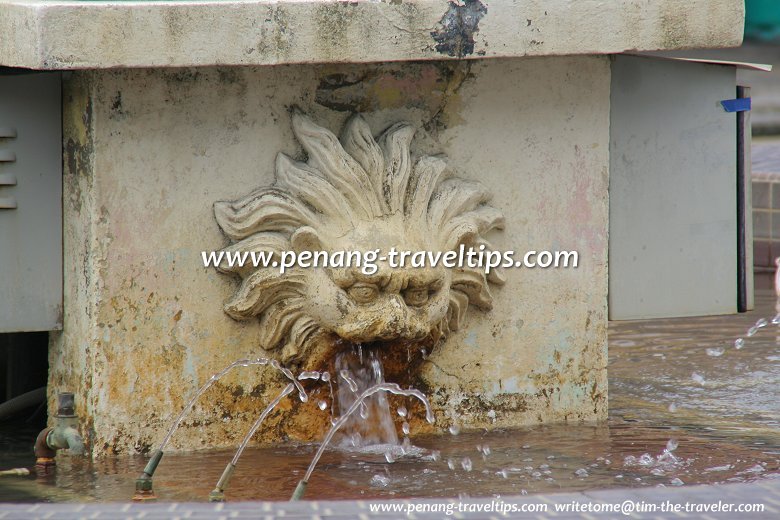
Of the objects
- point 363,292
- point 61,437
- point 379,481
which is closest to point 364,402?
point 363,292

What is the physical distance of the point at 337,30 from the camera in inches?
185

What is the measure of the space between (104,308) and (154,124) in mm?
656

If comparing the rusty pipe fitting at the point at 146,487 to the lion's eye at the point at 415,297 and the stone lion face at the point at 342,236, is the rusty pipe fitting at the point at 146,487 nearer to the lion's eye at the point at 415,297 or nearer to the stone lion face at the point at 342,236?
the stone lion face at the point at 342,236

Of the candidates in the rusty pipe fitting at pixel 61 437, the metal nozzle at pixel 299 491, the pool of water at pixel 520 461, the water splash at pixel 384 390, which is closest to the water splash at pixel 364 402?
the water splash at pixel 384 390

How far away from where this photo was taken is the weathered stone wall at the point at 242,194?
4.79 metres

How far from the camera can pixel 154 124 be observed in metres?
4.80

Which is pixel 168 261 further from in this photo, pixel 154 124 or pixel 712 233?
pixel 712 233

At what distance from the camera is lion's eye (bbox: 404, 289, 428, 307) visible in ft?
16.3

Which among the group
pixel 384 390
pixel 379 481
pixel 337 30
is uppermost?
pixel 337 30

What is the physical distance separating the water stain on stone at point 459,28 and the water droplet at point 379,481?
147 cm

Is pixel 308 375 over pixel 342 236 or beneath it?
beneath

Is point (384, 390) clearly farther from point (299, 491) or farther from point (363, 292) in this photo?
point (299, 491)

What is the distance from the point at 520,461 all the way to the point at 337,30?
5.25ft

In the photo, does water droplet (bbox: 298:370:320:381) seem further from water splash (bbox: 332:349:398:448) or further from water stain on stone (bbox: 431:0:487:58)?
water stain on stone (bbox: 431:0:487:58)
